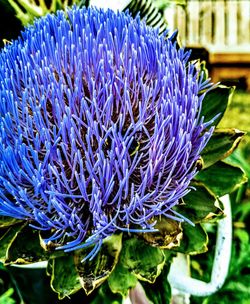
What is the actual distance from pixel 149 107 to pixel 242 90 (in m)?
2.08

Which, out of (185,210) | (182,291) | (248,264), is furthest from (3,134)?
(248,264)

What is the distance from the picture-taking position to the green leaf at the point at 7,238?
1.91 feet

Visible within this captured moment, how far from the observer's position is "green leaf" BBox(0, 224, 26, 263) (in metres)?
0.58

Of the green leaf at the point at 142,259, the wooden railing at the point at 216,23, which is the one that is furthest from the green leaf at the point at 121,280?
the wooden railing at the point at 216,23

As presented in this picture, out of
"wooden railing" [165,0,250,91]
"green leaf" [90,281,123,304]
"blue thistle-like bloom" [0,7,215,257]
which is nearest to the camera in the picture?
"blue thistle-like bloom" [0,7,215,257]

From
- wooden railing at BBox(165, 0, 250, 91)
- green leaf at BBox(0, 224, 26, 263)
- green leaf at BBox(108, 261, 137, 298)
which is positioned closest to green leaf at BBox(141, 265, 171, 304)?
green leaf at BBox(108, 261, 137, 298)

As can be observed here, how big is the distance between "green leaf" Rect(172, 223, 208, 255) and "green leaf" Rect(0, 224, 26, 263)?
5.9 inches

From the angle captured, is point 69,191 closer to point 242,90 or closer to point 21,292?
point 21,292

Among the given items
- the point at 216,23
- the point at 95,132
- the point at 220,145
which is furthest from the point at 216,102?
the point at 216,23

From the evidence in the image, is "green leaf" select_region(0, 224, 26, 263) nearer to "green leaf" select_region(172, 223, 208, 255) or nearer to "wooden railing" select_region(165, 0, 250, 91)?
"green leaf" select_region(172, 223, 208, 255)

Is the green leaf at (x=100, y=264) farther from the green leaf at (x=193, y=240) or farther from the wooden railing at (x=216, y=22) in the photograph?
the wooden railing at (x=216, y=22)

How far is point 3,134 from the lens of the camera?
55 cm

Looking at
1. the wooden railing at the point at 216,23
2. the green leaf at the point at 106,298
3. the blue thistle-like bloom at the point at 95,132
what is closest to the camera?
the blue thistle-like bloom at the point at 95,132

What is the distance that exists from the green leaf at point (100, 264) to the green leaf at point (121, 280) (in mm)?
20
